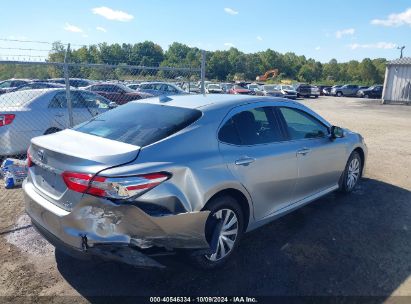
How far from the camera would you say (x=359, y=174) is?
564cm

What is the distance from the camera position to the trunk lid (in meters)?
2.68

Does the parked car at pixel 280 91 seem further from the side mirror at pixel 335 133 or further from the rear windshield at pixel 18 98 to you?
the side mirror at pixel 335 133

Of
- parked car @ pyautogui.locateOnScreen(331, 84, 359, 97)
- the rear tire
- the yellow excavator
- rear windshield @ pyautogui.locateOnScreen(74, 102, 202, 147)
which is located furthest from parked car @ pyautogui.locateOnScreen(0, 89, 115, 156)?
the yellow excavator

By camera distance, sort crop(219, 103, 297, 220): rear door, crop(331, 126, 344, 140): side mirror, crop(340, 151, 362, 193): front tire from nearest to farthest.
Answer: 1. crop(219, 103, 297, 220): rear door
2. crop(331, 126, 344, 140): side mirror
3. crop(340, 151, 362, 193): front tire

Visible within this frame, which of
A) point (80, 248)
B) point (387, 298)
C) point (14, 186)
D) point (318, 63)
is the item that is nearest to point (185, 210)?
point (80, 248)

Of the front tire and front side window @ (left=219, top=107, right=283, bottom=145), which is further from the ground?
front side window @ (left=219, top=107, right=283, bottom=145)

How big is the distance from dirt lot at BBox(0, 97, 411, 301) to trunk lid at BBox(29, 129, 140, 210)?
0.75m

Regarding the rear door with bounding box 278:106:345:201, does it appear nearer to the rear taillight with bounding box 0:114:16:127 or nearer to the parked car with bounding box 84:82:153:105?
the rear taillight with bounding box 0:114:16:127

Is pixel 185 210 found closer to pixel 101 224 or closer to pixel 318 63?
pixel 101 224

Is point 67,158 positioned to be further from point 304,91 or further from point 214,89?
point 304,91

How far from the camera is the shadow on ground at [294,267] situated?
120 inches

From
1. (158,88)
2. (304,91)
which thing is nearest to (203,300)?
(158,88)

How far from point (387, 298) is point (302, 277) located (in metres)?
0.70

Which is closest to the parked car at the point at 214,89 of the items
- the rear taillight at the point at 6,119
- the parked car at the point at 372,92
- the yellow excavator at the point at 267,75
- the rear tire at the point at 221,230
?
the parked car at the point at 372,92
